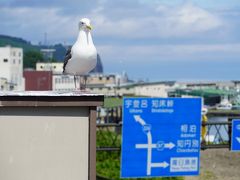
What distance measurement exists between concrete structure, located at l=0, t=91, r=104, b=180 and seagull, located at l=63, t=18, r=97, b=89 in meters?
1.05

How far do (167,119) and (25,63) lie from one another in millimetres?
175953

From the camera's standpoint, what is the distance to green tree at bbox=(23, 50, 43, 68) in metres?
185

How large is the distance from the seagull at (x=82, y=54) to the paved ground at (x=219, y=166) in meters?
7.90

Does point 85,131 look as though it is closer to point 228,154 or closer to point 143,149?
point 143,149

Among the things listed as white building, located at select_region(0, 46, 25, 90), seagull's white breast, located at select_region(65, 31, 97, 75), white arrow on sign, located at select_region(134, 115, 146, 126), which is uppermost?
white building, located at select_region(0, 46, 25, 90)

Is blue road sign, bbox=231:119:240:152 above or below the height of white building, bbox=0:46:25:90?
below

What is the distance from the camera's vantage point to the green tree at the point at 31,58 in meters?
185

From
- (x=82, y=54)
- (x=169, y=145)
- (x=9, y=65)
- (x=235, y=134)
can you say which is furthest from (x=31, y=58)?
(x=82, y=54)

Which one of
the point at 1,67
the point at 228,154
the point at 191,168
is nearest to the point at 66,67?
the point at 191,168

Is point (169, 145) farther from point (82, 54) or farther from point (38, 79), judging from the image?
Result: point (38, 79)

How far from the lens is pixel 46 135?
266 inches

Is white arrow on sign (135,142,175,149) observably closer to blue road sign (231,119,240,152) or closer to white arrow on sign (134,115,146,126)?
white arrow on sign (134,115,146,126)

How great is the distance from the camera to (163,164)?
1139 centimetres

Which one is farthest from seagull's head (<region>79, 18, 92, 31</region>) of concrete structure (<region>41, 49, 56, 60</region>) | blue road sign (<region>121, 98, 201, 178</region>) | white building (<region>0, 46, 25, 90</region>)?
concrete structure (<region>41, 49, 56, 60</region>)
